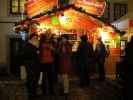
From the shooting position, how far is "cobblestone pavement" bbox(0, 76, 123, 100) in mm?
14766

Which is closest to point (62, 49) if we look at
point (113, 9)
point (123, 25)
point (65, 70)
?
point (65, 70)

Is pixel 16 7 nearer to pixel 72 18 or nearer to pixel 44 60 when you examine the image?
pixel 72 18

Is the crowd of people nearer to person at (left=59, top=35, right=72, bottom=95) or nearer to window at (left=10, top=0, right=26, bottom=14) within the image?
person at (left=59, top=35, right=72, bottom=95)

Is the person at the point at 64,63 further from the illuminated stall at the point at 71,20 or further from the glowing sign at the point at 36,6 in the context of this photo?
the glowing sign at the point at 36,6

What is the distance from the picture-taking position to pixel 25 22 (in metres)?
22.7

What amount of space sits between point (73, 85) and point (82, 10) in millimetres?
5406

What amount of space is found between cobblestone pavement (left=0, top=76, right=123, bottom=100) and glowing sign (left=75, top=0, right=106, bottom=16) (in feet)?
18.8

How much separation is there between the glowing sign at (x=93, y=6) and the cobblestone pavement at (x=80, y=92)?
573 centimetres

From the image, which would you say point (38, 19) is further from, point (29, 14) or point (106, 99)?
point (106, 99)

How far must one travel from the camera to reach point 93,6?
2330 centimetres

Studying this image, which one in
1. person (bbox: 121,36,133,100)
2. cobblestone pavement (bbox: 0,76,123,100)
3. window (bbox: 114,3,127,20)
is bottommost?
cobblestone pavement (bbox: 0,76,123,100)

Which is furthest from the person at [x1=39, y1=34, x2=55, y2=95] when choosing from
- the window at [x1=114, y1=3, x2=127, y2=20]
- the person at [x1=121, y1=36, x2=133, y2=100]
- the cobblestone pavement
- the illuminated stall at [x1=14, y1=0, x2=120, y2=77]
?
the window at [x1=114, y1=3, x2=127, y2=20]

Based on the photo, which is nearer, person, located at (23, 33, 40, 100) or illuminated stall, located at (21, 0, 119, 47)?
person, located at (23, 33, 40, 100)

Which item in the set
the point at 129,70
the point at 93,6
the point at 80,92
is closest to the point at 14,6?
the point at 93,6
